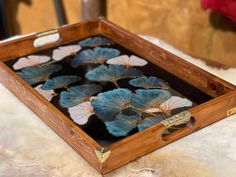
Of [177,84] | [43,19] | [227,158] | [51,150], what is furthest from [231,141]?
[43,19]

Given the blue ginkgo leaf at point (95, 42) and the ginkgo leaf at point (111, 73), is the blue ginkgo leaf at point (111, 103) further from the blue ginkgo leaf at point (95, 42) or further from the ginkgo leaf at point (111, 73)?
the blue ginkgo leaf at point (95, 42)

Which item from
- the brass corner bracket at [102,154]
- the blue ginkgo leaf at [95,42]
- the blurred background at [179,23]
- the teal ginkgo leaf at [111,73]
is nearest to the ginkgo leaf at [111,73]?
the teal ginkgo leaf at [111,73]

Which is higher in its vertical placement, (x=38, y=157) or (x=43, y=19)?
(x=38, y=157)

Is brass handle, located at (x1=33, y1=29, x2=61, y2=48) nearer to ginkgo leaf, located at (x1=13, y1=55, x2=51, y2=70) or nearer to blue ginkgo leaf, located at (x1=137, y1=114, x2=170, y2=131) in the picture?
ginkgo leaf, located at (x1=13, y1=55, x2=51, y2=70)

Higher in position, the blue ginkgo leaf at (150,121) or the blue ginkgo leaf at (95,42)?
the blue ginkgo leaf at (150,121)

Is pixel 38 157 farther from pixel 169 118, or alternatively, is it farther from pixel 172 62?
pixel 172 62

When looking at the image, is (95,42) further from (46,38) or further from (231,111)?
(231,111)
